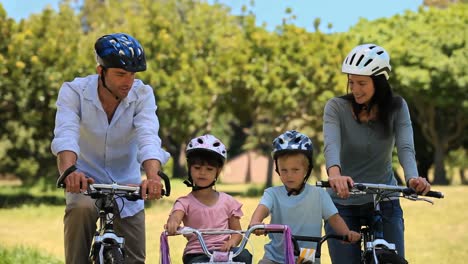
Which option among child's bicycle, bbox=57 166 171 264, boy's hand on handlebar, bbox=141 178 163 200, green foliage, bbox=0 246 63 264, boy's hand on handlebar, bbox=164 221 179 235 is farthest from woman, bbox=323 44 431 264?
green foliage, bbox=0 246 63 264

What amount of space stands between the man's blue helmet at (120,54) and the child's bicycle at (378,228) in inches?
52.5

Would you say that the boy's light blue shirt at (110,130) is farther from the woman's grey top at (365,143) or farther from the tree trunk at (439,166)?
the tree trunk at (439,166)

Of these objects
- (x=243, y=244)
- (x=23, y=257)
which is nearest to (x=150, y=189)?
(x=243, y=244)

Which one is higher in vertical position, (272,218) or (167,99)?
(167,99)

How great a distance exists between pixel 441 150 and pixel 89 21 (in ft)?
91.2

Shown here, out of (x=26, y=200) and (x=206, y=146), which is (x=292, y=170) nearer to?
(x=206, y=146)

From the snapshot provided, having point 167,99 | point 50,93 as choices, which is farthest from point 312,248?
point 167,99

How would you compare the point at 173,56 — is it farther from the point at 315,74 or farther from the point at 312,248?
the point at 312,248

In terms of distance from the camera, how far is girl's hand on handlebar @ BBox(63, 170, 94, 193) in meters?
5.45

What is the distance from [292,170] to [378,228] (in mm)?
695

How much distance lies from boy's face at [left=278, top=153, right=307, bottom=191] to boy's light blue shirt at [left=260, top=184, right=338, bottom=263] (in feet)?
0.26

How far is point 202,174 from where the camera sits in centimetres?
644

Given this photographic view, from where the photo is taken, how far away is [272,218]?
630cm

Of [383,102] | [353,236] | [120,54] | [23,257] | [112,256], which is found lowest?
[23,257]
